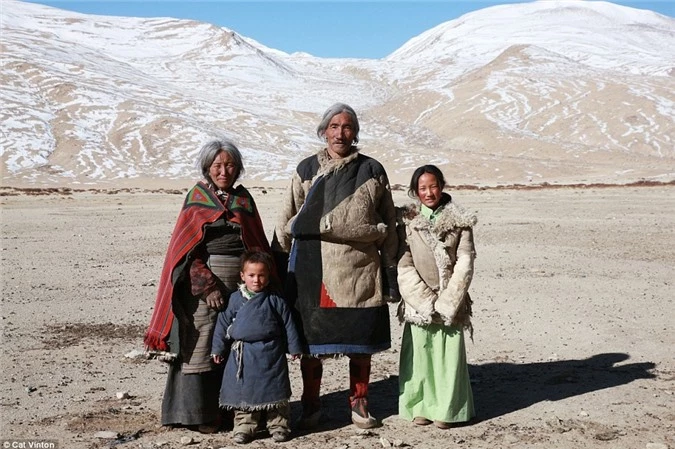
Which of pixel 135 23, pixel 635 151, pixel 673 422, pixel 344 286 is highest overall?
pixel 135 23

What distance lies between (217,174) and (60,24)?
89271 millimetres

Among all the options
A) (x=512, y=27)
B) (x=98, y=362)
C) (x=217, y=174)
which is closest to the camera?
(x=217, y=174)

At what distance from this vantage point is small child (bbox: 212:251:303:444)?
4.70m

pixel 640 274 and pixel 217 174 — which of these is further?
pixel 640 274

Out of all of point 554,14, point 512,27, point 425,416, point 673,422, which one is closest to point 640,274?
point 673,422

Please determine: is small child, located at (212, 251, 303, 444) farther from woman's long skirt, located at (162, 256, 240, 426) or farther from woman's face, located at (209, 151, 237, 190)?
woman's face, located at (209, 151, 237, 190)

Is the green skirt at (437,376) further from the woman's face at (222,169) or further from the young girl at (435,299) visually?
the woman's face at (222,169)

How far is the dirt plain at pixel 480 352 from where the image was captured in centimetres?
496

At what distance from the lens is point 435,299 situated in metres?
4.96

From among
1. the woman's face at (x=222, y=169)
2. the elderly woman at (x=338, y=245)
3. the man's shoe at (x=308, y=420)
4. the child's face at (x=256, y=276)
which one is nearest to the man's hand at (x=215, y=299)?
the child's face at (x=256, y=276)

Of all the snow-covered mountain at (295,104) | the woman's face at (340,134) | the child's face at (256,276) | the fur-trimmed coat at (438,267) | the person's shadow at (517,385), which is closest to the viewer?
the child's face at (256,276)

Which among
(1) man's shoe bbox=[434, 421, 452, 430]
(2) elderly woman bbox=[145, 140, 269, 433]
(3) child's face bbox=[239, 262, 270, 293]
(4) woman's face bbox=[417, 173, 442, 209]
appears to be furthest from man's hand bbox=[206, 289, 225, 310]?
(1) man's shoe bbox=[434, 421, 452, 430]

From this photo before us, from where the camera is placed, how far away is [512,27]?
380 ft

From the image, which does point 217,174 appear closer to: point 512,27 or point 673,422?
point 673,422
